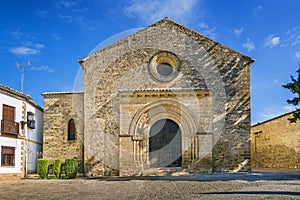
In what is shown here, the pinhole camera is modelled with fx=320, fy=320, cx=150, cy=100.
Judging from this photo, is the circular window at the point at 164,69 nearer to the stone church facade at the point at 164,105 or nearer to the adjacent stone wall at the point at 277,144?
the stone church facade at the point at 164,105

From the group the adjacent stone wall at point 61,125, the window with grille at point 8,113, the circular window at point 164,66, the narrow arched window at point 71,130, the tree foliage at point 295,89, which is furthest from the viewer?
the narrow arched window at point 71,130

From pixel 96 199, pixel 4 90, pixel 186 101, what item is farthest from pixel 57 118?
pixel 96 199

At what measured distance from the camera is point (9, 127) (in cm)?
1603

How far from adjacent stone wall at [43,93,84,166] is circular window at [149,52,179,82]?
169 inches

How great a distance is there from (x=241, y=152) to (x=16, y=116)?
11.6 m

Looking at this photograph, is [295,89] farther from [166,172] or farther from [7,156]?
[7,156]

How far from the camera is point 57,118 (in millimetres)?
17766

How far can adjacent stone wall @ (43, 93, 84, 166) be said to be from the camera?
17219 mm

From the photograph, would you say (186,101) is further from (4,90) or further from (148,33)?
(4,90)

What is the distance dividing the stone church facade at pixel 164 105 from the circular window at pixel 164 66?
50 mm

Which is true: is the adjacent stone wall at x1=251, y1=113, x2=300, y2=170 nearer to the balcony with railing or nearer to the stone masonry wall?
the stone masonry wall

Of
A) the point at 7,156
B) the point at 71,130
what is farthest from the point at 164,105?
the point at 7,156

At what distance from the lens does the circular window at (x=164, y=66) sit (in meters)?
16.1

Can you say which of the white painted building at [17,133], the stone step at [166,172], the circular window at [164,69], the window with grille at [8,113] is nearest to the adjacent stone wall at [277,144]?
the stone step at [166,172]
